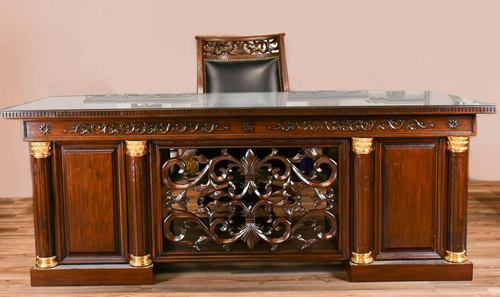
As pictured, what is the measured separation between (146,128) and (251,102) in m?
0.41

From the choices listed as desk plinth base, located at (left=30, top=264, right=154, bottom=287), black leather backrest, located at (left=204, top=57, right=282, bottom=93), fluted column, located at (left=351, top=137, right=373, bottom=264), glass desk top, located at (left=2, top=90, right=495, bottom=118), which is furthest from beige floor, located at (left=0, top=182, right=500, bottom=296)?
black leather backrest, located at (left=204, top=57, right=282, bottom=93)

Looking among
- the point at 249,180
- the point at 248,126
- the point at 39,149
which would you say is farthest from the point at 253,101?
the point at 39,149

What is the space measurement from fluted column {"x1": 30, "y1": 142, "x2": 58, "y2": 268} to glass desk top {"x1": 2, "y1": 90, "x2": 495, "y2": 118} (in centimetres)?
16

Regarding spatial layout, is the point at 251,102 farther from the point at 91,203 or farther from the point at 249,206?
the point at 91,203

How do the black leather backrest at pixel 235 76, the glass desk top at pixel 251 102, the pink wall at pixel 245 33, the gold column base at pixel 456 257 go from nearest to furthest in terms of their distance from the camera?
1. the glass desk top at pixel 251 102
2. the gold column base at pixel 456 257
3. the black leather backrest at pixel 235 76
4. the pink wall at pixel 245 33

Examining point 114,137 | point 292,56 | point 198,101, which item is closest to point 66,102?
point 114,137

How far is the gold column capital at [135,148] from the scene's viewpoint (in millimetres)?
2314

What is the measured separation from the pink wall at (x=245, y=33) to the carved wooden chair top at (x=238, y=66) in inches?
36.7

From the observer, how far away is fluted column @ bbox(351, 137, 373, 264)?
2326 mm

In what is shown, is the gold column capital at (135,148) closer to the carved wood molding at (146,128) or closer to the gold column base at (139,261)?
the carved wood molding at (146,128)

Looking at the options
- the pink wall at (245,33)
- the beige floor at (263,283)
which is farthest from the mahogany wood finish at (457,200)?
the pink wall at (245,33)

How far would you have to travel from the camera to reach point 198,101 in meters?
2.51

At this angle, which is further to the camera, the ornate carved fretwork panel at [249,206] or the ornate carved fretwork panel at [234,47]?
the ornate carved fretwork panel at [234,47]

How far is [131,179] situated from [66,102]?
0.47 m
